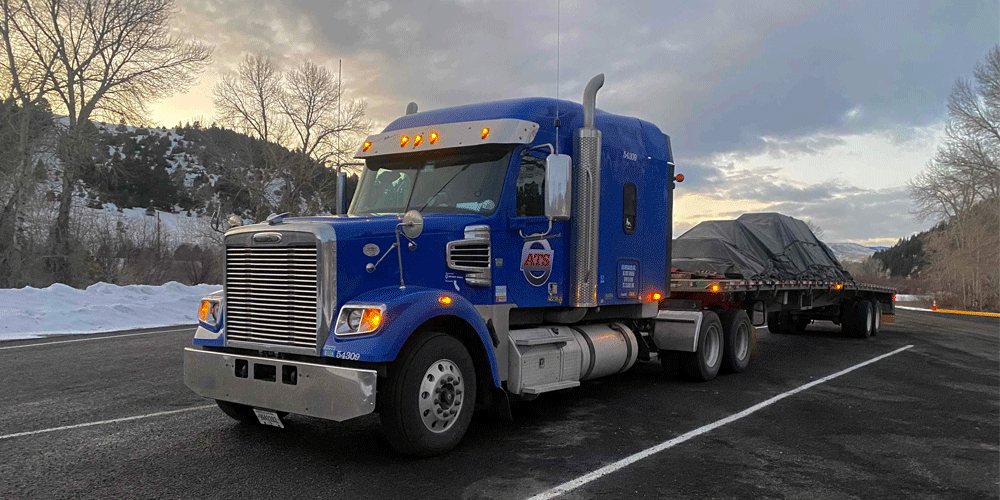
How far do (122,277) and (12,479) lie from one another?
21824 mm

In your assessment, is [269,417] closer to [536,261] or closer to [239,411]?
[239,411]

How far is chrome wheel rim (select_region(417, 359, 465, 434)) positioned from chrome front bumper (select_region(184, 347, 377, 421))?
0.52m

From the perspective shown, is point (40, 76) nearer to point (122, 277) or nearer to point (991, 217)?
point (122, 277)

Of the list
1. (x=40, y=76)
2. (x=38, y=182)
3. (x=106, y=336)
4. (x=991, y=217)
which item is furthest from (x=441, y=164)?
(x=991, y=217)

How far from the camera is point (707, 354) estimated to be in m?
9.19

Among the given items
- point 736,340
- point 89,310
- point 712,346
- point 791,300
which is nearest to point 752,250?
point 791,300

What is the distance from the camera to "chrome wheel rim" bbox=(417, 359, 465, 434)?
5098 mm

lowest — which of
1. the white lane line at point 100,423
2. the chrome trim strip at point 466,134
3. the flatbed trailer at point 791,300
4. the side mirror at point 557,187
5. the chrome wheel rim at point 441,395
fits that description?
the white lane line at point 100,423

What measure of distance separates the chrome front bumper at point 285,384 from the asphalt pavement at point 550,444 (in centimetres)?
46

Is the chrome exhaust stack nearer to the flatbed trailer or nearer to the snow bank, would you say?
the flatbed trailer

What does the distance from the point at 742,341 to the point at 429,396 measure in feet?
20.4

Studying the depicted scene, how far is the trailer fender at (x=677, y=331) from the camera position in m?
8.65

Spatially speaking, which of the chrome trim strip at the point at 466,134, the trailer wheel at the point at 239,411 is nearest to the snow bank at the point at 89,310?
the trailer wheel at the point at 239,411

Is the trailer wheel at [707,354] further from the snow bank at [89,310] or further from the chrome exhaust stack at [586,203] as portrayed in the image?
the snow bank at [89,310]
